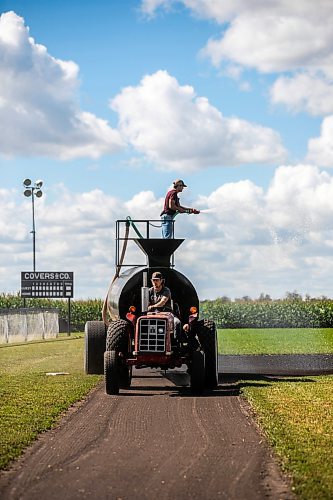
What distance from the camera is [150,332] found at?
1852 centimetres

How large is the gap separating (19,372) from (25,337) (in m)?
25.9

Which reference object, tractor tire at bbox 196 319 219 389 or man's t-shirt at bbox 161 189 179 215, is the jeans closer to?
man's t-shirt at bbox 161 189 179 215

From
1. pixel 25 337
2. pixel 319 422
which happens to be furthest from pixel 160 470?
pixel 25 337

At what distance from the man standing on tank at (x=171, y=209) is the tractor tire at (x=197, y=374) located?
4230mm

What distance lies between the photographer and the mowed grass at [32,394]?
41.7ft

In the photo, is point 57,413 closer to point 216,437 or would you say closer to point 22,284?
point 216,437

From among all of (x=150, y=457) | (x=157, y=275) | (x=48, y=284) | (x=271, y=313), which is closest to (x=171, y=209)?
(x=157, y=275)

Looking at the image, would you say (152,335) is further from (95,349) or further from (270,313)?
(270,313)

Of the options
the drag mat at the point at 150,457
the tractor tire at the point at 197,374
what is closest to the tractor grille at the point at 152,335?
the tractor tire at the point at 197,374

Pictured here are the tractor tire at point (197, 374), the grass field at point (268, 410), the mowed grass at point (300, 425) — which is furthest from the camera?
the tractor tire at point (197, 374)

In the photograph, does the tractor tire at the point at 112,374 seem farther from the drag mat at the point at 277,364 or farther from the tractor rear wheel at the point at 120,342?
the drag mat at the point at 277,364

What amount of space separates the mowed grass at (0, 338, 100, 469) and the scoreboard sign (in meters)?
27.1

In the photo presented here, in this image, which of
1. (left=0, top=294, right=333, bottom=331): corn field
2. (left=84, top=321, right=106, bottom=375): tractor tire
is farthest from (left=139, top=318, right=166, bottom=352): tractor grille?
(left=0, top=294, right=333, bottom=331): corn field

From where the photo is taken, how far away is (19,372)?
24.7 metres
